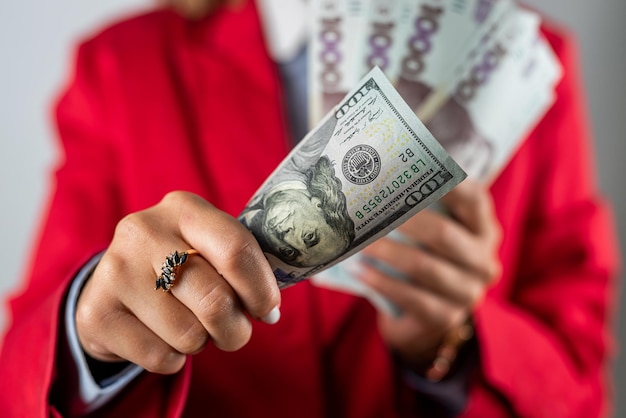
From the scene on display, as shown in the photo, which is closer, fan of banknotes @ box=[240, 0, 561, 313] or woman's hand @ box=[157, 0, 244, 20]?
fan of banknotes @ box=[240, 0, 561, 313]

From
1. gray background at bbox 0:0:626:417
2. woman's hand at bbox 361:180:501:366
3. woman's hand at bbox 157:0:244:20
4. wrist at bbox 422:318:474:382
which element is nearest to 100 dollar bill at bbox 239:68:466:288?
woman's hand at bbox 361:180:501:366

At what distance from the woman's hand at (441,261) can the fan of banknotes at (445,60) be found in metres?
0.06

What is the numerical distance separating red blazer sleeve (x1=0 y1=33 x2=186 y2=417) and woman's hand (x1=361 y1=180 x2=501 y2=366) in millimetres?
371

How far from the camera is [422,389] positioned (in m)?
0.86

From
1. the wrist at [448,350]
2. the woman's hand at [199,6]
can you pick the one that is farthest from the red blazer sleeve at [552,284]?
the woman's hand at [199,6]

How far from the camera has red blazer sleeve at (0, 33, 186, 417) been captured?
660 millimetres

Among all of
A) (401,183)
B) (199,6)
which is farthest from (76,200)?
(401,183)

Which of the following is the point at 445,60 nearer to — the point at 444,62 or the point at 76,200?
the point at 444,62

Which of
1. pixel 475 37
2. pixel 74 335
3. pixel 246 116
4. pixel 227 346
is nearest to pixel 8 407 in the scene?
pixel 74 335

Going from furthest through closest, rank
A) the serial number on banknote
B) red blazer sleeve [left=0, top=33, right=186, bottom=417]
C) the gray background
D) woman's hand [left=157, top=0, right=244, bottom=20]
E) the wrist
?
the gray background → woman's hand [left=157, top=0, right=244, bottom=20] → the wrist → red blazer sleeve [left=0, top=33, right=186, bottom=417] → the serial number on banknote

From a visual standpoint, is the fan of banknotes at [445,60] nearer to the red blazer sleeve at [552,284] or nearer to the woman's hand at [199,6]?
the red blazer sleeve at [552,284]

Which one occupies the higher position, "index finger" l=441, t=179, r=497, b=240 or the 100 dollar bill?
the 100 dollar bill

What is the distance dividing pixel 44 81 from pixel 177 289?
3.50ft

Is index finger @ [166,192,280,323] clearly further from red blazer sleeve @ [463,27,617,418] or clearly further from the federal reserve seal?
red blazer sleeve @ [463,27,617,418]
